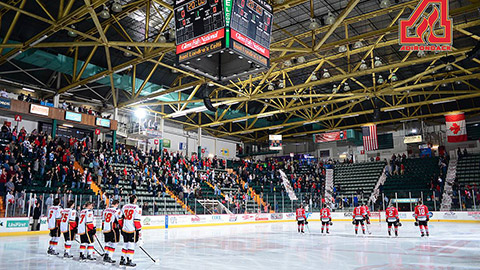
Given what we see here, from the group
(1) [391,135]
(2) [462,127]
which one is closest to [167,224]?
(2) [462,127]

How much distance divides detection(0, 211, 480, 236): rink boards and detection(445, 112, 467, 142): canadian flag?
5.93 meters

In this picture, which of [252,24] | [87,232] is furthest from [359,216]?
[87,232]

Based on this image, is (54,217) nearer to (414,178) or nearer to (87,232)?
(87,232)

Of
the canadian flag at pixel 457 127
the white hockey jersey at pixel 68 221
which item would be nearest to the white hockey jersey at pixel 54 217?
the white hockey jersey at pixel 68 221

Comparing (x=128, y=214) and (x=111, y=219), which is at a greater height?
(x=128, y=214)

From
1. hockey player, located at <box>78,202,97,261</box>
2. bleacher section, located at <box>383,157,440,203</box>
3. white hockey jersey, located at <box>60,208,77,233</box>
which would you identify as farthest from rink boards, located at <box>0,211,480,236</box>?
hockey player, located at <box>78,202,97,261</box>

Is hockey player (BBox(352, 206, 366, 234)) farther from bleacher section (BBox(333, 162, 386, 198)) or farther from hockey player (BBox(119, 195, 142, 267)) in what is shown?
bleacher section (BBox(333, 162, 386, 198))

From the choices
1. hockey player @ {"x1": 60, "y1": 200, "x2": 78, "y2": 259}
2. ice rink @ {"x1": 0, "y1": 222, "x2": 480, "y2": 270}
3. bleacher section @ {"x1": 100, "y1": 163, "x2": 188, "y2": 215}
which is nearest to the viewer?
ice rink @ {"x1": 0, "y1": 222, "x2": 480, "y2": 270}

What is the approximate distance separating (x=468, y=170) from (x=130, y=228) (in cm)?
3375

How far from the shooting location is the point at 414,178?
34031mm

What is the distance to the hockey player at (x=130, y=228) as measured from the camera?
27.4ft

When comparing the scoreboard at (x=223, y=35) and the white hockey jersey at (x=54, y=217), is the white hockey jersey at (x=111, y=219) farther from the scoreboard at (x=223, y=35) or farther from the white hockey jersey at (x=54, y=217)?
the scoreboard at (x=223, y=35)

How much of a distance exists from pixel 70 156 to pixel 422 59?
21993 mm

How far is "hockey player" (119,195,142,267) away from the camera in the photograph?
8.35m
